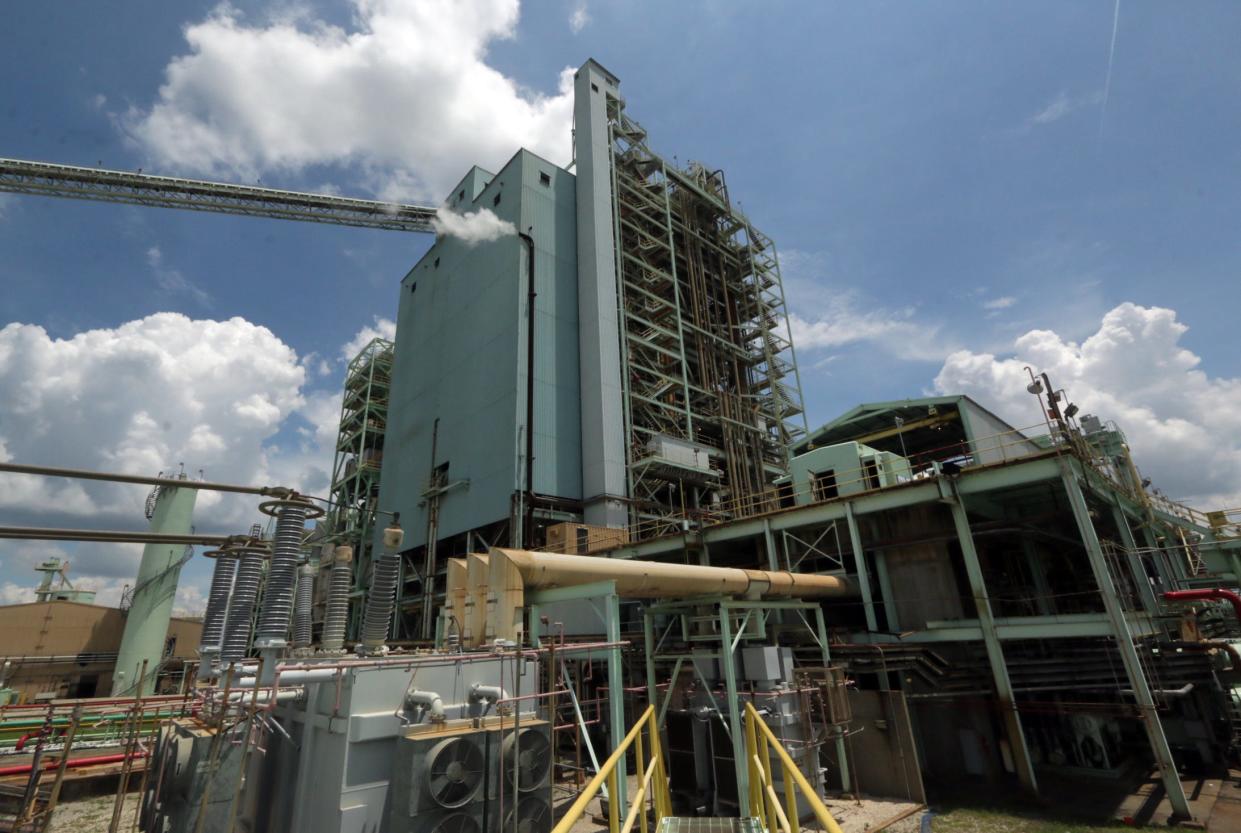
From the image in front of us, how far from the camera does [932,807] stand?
13.6 metres

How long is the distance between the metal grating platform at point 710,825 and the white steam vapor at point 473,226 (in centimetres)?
3331

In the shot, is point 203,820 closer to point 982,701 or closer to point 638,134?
point 982,701

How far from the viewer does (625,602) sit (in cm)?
2559

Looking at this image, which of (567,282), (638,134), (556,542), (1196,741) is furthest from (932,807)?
(638,134)

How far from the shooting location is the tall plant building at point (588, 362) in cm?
3145

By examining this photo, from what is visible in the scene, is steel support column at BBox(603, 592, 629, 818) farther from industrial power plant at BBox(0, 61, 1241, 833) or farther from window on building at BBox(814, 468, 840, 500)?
window on building at BBox(814, 468, 840, 500)

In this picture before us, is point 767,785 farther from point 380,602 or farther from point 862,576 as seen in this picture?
point 862,576

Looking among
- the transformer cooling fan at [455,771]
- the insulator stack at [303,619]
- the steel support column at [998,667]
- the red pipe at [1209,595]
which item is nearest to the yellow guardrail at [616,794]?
the transformer cooling fan at [455,771]

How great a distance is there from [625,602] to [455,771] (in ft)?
58.6

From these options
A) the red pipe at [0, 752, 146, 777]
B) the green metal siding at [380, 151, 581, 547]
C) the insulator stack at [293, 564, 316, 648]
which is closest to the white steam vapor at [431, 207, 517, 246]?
the green metal siding at [380, 151, 581, 547]

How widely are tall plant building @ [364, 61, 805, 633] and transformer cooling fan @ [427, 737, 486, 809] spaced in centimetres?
1973

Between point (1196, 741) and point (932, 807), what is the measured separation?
11.1 metres

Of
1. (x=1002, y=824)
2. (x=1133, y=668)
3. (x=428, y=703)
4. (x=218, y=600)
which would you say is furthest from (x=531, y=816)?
(x=1133, y=668)

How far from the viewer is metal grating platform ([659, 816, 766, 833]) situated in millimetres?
6383
